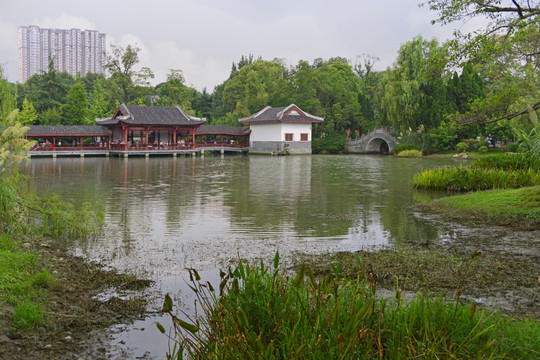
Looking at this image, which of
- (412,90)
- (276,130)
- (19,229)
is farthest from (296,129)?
(19,229)

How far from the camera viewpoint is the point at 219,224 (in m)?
10.9

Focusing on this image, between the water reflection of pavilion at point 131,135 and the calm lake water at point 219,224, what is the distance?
21.6 m

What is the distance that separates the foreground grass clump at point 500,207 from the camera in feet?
32.4

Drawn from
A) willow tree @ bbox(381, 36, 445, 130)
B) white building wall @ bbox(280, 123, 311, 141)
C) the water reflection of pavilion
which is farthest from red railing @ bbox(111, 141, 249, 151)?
willow tree @ bbox(381, 36, 445, 130)

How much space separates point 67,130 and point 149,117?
22.1 ft

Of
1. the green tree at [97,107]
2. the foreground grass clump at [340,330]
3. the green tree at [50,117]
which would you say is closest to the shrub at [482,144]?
the green tree at [97,107]

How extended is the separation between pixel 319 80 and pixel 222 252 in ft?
153

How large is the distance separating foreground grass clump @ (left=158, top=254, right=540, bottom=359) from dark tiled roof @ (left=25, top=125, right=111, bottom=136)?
39.1 m

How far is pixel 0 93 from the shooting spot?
7.72 meters

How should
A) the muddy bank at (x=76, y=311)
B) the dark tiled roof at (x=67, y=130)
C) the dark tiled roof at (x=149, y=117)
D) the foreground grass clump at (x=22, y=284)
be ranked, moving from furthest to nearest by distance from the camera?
the dark tiled roof at (x=149, y=117), the dark tiled roof at (x=67, y=130), the foreground grass clump at (x=22, y=284), the muddy bank at (x=76, y=311)

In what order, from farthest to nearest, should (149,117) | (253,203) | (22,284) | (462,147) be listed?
(149,117) < (462,147) < (253,203) < (22,284)

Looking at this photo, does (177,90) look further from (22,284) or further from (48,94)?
(22,284)

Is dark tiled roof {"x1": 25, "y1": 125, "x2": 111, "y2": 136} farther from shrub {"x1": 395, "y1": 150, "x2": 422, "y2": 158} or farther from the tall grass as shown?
the tall grass

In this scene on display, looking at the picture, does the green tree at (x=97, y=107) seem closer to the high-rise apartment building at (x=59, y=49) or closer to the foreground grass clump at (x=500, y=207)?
the foreground grass clump at (x=500, y=207)
